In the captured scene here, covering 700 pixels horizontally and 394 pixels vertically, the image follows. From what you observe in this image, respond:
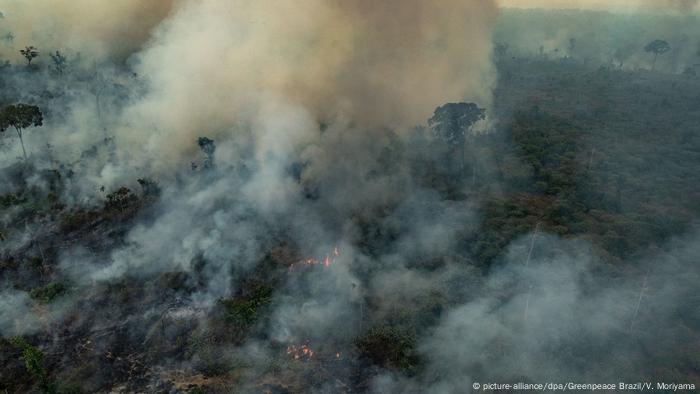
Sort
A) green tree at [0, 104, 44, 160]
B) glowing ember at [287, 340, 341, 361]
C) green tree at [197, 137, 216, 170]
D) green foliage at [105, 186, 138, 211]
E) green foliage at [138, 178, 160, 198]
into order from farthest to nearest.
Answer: green tree at [0, 104, 44, 160]
green foliage at [138, 178, 160, 198]
green tree at [197, 137, 216, 170]
green foliage at [105, 186, 138, 211]
glowing ember at [287, 340, 341, 361]

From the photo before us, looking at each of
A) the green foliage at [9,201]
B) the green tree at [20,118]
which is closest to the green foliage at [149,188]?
the green foliage at [9,201]

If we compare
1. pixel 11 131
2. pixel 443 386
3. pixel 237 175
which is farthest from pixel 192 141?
pixel 443 386

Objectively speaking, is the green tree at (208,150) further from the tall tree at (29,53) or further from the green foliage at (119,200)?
the tall tree at (29,53)

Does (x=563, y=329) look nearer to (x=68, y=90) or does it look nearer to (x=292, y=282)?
(x=292, y=282)

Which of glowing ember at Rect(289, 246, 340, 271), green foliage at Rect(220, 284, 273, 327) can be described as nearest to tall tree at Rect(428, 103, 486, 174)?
glowing ember at Rect(289, 246, 340, 271)

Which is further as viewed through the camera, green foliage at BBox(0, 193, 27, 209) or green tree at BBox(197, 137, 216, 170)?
green tree at BBox(197, 137, 216, 170)

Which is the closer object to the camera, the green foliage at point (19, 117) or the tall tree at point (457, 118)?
the green foliage at point (19, 117)

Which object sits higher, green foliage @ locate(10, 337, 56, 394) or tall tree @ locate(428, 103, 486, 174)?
tall tree @ locate(428, 103, 486, 174)

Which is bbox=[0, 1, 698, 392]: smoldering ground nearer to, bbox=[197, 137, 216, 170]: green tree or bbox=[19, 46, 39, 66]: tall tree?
bbox=[197, 137, 216, 170]: green tree

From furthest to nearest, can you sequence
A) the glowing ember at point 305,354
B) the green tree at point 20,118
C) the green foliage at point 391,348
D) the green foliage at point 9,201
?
the green tree at point 20,118 < the green foliage at point 9,201 < the glowing ember at point 305,354 < the green foliage at point 391,348
